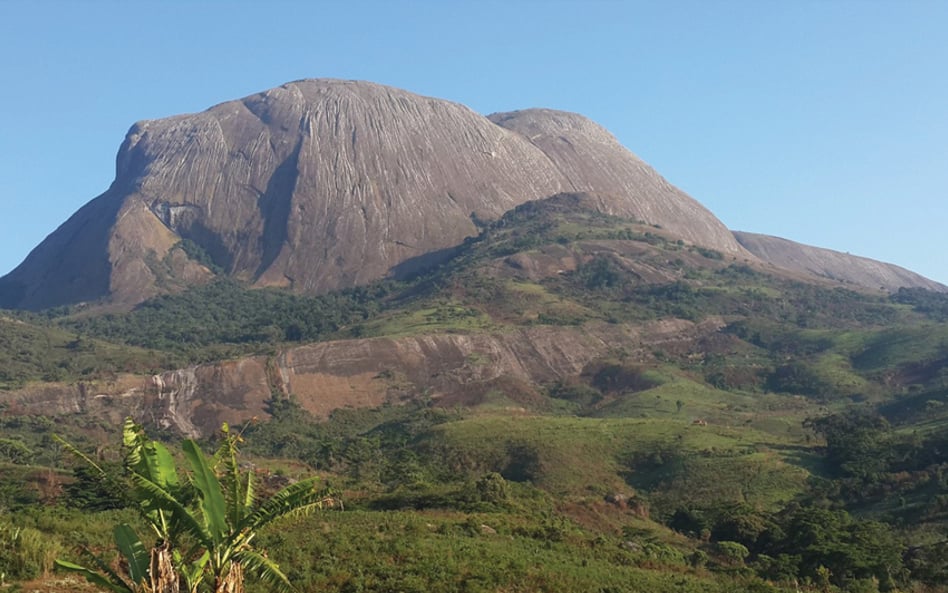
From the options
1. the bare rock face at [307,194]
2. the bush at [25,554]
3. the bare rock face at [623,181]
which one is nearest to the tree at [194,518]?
the bush at [25,554]

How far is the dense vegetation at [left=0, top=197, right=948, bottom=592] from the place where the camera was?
25828 millimetres

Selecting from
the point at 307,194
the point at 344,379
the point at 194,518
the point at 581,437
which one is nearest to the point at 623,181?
the point at 307,194

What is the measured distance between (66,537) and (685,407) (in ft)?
208

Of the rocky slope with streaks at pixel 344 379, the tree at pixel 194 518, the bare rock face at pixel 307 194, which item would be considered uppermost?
the bare rock face at pixel 307 194

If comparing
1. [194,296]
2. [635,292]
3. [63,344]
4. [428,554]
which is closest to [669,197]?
[635,292]

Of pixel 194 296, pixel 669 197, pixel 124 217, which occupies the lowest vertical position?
pixel 194 296

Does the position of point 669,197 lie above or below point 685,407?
above

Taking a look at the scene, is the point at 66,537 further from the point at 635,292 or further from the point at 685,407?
the point at 635,292

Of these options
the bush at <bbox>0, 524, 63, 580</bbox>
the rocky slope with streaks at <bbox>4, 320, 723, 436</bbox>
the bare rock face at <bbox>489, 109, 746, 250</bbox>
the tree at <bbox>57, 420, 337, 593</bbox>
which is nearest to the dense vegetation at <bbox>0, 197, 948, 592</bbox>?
the bush at <bbox>0, 524, 63, 580</bbox>

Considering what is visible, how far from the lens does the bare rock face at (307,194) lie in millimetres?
148625

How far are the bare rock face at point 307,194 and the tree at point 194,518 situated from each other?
131172 millimetres

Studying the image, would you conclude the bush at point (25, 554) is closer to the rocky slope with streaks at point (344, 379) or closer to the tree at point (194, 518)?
the tree at point (194, 518)

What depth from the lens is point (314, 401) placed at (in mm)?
85562

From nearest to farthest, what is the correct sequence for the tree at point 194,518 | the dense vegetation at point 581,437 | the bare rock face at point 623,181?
1. the tree at point 194,518
2. the dense vegetation at point 581,437
3. the bare rock face at point 623,181
